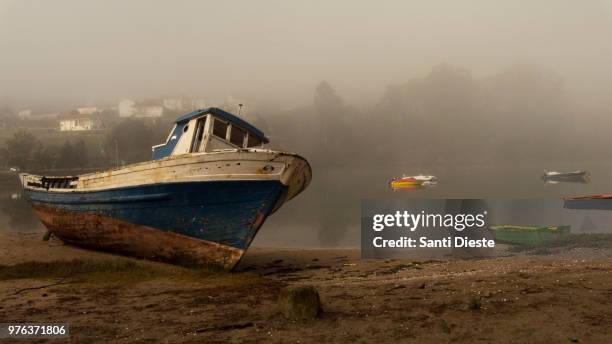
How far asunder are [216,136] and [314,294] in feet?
30.9

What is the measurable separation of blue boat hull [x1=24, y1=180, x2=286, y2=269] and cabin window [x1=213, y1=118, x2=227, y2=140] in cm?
256

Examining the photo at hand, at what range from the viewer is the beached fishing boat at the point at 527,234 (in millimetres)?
28203

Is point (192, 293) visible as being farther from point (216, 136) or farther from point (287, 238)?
point (287, 238)

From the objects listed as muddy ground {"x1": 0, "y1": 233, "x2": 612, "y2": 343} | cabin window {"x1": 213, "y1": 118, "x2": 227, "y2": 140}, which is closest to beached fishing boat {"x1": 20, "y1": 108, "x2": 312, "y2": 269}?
cabin window {"x1": 213, "y1": 118, "x2": 227, "y2": 140}

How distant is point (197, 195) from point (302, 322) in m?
8.13

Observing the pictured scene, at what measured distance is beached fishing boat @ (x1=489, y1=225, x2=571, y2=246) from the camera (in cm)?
2820

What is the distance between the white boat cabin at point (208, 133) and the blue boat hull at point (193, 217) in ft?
6.10

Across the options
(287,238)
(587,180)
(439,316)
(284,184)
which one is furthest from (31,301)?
(587,180)

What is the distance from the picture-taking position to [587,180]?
394 ft

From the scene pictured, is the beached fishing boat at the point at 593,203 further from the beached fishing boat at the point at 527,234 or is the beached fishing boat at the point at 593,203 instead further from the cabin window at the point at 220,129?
the cabin window at the point at 220,129

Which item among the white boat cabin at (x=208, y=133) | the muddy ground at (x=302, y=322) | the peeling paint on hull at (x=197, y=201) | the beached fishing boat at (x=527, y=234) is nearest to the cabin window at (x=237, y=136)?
the white boat cabin at (x=208, y=133)

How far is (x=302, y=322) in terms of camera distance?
7949 millimetres

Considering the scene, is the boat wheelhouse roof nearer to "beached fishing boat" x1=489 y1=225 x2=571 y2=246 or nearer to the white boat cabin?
the white boat cabin

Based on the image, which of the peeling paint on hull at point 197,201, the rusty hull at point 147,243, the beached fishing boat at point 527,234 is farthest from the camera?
the beached fishing boat at point 527,234
